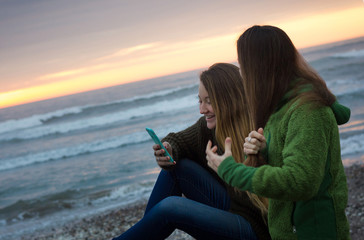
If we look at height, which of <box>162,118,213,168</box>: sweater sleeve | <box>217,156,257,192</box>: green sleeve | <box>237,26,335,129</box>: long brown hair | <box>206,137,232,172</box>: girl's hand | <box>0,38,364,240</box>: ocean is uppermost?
<box>237,26,335,129</box>: long brown hair

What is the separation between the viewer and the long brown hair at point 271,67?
1.67 meters

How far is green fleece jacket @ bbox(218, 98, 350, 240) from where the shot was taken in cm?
142

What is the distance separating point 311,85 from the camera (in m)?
1.60

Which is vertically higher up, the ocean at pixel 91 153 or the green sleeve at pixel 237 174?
the green sleeve at pixel 237 174

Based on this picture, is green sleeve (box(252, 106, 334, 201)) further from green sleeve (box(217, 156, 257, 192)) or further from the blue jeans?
the blue jeans

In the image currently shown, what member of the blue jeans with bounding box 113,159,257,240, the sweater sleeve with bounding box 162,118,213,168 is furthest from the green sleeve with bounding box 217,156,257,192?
the sweater sleeve with bounding box 162,118,213,168

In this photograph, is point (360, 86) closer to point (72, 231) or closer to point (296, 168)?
point (72, 231)

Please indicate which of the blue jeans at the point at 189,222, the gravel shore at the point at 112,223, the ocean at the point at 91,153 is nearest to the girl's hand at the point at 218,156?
the blue jeans at the point at 189,222

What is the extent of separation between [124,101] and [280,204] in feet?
90.2

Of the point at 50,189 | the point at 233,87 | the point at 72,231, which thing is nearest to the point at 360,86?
the point at 50,189

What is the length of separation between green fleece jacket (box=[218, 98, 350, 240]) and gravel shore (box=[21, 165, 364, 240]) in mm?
3473

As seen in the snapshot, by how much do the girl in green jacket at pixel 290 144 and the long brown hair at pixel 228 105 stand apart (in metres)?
0.60

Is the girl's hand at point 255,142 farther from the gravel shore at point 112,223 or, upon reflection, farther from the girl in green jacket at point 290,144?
the gravel shore at point 112,223

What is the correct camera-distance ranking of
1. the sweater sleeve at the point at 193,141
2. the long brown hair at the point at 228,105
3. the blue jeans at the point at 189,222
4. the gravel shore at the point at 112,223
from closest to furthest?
the blue jeans at the point at 189,222 → the long brown hair at the point at 228,105 → the sweater sleeve at the point at 193,141 → the gravel shore at the point at 112,223
